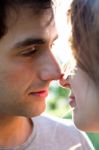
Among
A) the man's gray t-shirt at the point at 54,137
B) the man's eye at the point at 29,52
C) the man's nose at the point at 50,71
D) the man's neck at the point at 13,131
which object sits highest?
the man's eye at the point at 29,52

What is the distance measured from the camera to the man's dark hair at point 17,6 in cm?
201

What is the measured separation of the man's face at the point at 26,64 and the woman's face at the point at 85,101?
16 centimetres

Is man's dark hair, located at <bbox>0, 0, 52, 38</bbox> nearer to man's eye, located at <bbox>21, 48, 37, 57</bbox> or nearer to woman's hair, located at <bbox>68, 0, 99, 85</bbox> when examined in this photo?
man's eye, located at <bbox>21, 48, 37, 57</bbox>

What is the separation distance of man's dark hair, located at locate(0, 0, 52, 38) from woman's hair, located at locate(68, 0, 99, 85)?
0.21 m

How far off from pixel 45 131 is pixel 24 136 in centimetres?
8

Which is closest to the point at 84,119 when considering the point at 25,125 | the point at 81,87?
the point at 81,87

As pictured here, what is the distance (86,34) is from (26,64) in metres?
0.35

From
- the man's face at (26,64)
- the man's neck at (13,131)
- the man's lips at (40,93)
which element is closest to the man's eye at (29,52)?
the man's face at (26,64)

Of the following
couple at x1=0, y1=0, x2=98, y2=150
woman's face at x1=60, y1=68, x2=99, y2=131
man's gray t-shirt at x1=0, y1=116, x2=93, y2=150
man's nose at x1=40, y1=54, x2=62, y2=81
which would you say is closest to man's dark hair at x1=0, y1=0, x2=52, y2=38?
couple at x1=0, y1=0, x2=98, y2=150

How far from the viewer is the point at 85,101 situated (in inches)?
73.3

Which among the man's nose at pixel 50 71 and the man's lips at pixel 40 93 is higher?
the man's nose at pixel 50 71

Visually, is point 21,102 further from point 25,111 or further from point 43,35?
point 43,35

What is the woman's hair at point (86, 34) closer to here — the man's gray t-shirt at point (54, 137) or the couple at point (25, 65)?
the couple at point (25, 65)

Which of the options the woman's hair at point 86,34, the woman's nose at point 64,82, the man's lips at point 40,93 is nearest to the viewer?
the woman's hair at point 86,34
